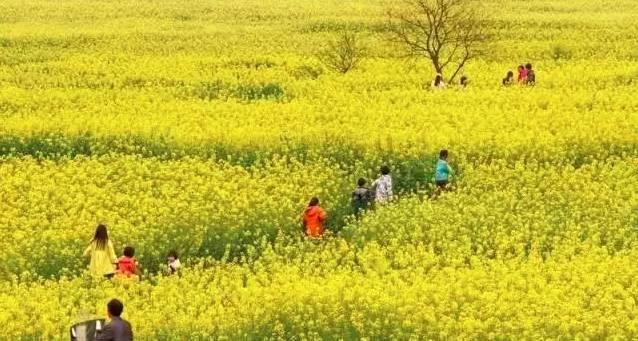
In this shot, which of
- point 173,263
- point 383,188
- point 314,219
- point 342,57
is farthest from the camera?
point 342,57

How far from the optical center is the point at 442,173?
72.7 feet

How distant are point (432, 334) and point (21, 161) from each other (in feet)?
47.3

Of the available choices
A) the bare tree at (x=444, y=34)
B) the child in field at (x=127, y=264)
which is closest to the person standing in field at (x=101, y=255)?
the child in field at (x=127, y=264)

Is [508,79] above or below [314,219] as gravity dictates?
above

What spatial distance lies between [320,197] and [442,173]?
243 cm

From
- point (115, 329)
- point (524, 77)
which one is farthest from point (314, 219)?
point (524, 77)

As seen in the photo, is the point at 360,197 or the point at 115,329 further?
the point at 360,197

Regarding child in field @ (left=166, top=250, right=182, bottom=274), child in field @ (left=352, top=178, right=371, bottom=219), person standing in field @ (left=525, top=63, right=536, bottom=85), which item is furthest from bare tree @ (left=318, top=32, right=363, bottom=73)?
child in field @ (left=166, top=250, right=182, bottom=274)

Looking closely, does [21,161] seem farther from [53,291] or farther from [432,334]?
[432,334]

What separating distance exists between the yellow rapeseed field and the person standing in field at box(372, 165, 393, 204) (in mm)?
704

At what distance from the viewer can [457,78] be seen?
39156mm

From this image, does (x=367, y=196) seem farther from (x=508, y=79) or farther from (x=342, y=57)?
(x=342, y=57)

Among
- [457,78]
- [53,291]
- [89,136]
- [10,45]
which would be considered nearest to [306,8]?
[10,45]

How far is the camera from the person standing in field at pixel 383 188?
21.6m
